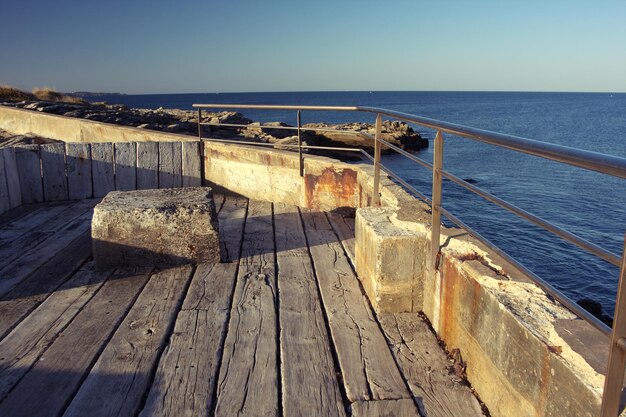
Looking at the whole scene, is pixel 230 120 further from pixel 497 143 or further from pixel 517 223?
pixel 497 143

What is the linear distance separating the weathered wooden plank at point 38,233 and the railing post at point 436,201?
10.5 ft

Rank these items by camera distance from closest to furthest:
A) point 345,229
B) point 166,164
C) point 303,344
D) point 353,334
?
1. point 303,344
2. point 353,334
3. point 345,229
4. point 166,164

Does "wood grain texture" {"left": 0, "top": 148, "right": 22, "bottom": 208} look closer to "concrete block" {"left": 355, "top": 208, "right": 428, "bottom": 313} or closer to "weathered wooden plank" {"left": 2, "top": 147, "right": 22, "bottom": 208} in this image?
"weathered wooden plank" {"left": 2, "top": 147, "right": 22, "bottom": 208}

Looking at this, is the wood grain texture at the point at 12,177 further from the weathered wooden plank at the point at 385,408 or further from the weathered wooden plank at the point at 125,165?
the weathered wooden plank at the point at 385,408

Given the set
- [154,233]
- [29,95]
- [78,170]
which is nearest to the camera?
[154,233]

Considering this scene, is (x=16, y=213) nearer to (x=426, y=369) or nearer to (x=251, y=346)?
(x=251, y=346)

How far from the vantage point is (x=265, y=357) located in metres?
2.77

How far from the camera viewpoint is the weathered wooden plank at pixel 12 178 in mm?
Answer: 5926

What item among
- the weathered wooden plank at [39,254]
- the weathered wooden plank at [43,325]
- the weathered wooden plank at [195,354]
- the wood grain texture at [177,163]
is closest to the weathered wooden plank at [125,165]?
the wood grain texture at [177,163]

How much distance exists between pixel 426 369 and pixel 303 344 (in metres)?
0.69

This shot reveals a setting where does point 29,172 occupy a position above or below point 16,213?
above

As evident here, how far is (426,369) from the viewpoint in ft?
8.75

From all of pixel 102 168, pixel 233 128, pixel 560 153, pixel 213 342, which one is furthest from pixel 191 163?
pixel 233 128

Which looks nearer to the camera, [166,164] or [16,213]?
[16,213]
